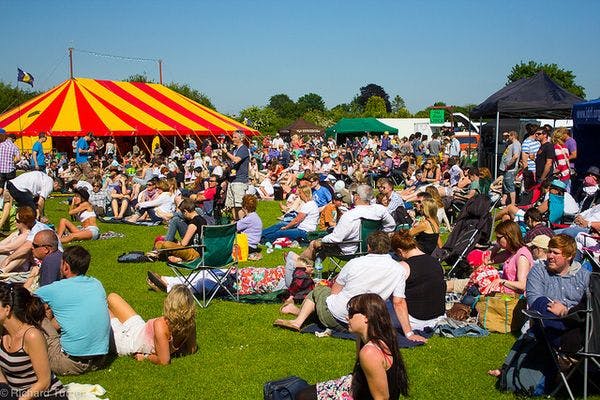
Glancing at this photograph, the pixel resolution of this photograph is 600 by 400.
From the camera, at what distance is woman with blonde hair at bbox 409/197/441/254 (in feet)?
26.9

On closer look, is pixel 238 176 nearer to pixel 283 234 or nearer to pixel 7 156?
pixel 283 234

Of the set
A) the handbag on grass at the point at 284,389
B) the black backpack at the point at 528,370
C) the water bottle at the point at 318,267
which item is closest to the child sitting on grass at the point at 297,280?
the water bottle at the point at 318,267

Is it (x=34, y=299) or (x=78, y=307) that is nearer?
(x=34, y=299)

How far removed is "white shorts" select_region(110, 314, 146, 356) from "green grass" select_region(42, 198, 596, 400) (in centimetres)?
9

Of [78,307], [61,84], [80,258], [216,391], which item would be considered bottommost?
[216,391]

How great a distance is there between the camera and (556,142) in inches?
442

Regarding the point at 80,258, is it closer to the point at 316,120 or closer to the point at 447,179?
the point at 447,179

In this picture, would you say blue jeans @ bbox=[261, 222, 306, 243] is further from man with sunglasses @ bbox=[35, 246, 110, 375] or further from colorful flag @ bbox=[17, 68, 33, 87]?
colorful flag @ bbox=[17, 68, 33, 87]

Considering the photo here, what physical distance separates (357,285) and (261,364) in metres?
1.06

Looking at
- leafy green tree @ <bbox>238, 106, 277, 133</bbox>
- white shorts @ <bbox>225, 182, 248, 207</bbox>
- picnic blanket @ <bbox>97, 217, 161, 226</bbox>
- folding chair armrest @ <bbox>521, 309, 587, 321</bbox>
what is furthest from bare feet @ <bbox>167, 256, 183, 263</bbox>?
leafy green tree @ <bbox>238, 106, 277, 133</bbox>

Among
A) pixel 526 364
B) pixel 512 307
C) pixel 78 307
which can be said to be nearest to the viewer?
pixel 526 364

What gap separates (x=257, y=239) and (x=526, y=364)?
557 centimetres

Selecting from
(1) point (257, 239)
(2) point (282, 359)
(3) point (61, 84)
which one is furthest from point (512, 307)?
(3) point (61, 84)

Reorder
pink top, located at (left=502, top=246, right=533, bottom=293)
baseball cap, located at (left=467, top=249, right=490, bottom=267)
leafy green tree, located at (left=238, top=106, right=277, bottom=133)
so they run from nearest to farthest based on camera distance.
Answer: pink top, located at (left=502, top=246, right=533, bottom=293) < baseball cap, located at (left=467, top=249, right=490, bottom=267) < leafy green tree, located at (left=238, top=106, right=277, bottom=133)
